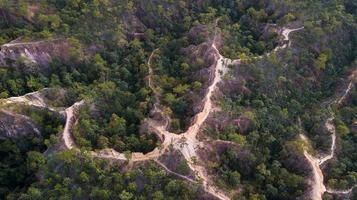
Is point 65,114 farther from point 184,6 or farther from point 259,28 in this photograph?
point 259,28

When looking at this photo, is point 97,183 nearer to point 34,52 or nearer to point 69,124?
point 69,124

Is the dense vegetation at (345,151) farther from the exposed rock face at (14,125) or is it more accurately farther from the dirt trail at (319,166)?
the exposed rock face at (14,125)

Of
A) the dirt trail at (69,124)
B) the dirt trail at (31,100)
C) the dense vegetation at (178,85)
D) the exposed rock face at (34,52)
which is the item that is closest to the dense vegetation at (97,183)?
the dense vegetation at (178,85)

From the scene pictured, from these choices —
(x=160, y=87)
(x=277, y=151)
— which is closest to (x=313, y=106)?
(x=277, y=151)

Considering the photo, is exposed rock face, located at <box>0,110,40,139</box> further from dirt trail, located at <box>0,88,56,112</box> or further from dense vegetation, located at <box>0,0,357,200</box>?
dirt trail, located at <box>0,88,56,112</box>

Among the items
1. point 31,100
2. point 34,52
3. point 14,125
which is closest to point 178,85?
point 31,100

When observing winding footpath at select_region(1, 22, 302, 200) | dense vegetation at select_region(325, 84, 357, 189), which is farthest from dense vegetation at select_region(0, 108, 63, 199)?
dense vegetation at select_region(325, 84, 357, 189)
